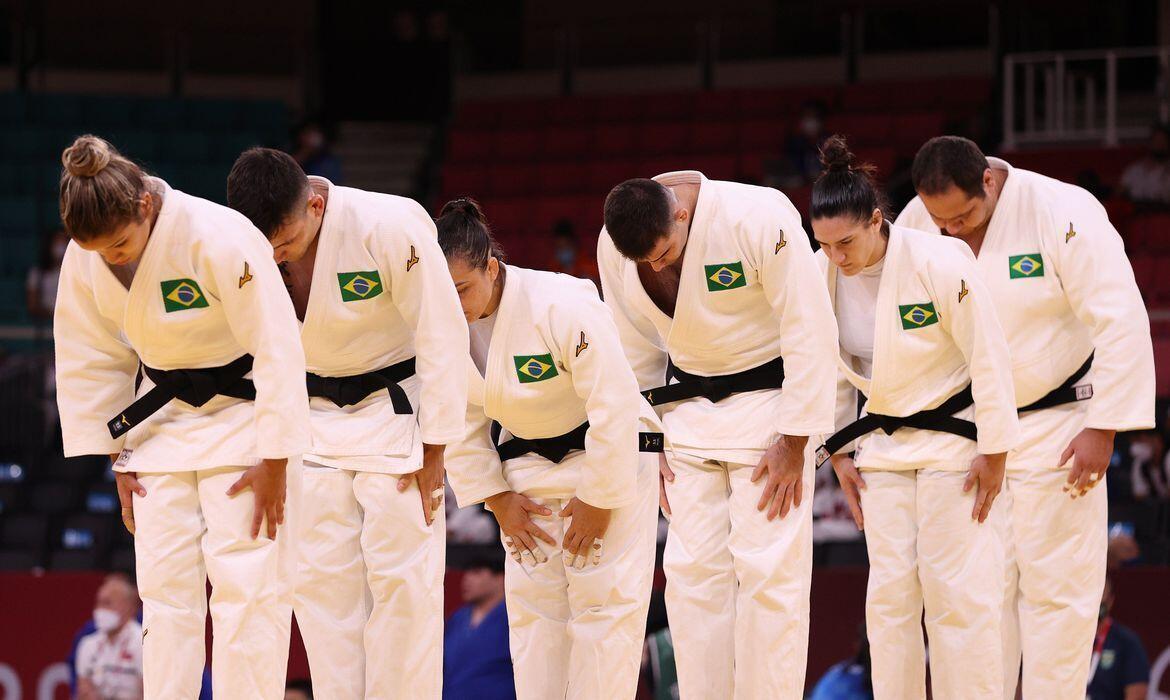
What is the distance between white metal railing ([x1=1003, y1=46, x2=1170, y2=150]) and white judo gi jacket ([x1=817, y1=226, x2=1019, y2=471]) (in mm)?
8192

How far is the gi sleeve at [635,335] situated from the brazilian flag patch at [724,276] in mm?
399

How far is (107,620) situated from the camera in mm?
7797

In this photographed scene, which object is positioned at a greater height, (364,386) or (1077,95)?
(1077,95)

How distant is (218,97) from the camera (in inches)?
633

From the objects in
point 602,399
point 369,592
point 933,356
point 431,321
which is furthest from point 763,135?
point 369,592

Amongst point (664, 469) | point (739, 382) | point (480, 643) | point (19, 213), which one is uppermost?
point (19, 213)

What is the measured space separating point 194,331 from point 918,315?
7.43ft

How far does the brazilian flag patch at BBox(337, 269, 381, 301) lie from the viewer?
4.34m

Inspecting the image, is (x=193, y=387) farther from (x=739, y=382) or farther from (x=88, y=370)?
(x=739, y=382)

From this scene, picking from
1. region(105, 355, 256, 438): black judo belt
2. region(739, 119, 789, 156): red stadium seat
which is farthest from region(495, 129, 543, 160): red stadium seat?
region(105, 355, 256, 438): black judo belt

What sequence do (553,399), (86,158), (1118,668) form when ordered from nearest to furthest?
(86,158) → (553,399) → (1118,668)

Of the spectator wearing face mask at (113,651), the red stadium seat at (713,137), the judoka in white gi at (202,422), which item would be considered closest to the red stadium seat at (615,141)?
the red stadium seat at (713,137)

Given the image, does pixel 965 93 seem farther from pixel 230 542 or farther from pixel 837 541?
pixel 230 542

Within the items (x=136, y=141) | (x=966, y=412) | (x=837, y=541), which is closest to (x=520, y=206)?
(x=136, y=141)
